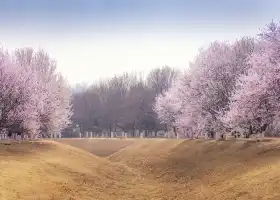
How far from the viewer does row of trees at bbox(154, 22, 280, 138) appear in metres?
33.3

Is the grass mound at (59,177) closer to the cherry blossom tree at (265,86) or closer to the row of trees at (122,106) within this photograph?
the cherry blossom tree at (265,86)

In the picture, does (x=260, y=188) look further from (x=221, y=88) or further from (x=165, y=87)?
(x=165, y=87)

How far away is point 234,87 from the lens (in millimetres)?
47906

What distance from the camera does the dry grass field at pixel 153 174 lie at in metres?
22.6

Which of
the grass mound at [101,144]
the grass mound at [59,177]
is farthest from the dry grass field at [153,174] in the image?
the grass mound at [101,144]

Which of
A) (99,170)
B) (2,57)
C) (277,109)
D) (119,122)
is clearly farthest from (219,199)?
(119,122)

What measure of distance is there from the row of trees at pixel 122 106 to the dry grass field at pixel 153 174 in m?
65.1

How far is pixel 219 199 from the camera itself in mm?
23203

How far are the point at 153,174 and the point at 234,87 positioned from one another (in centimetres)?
1312

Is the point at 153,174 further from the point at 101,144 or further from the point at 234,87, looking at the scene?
the point at 101,144

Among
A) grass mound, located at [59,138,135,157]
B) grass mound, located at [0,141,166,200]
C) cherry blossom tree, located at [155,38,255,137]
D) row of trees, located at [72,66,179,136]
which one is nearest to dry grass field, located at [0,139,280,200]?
grass mound, located at [0,141,166,200]

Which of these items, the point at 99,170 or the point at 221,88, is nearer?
the point at 99,170

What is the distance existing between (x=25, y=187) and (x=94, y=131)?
327 feet

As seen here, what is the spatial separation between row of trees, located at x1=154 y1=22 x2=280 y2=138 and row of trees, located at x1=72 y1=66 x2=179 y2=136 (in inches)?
1903
